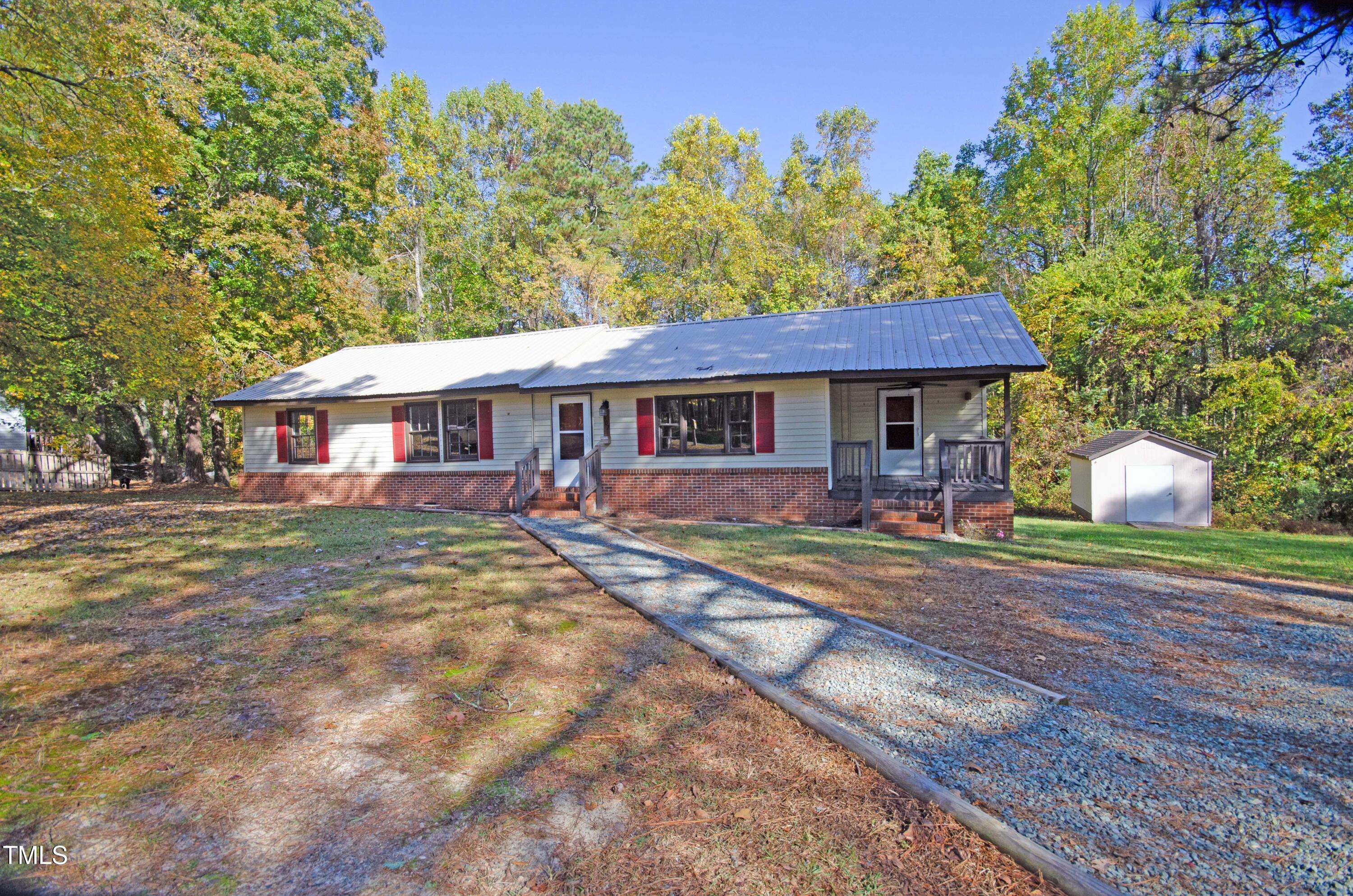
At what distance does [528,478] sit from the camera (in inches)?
530

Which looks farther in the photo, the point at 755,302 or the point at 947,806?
the point at 755,302

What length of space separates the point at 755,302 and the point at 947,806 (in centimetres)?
2739

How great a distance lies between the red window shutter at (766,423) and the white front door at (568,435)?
3.74 m

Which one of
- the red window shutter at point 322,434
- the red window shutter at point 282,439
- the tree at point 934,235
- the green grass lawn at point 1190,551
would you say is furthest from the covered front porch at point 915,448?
the red window shutter at point 282,439

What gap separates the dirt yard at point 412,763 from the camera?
7.31 ft

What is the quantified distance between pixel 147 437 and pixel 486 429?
16536 millimetres

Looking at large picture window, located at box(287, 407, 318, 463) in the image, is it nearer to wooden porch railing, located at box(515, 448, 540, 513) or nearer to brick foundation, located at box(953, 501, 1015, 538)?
wooden porch railing, located at box(515, 448, 540, 513)

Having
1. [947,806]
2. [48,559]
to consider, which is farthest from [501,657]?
[48,559]

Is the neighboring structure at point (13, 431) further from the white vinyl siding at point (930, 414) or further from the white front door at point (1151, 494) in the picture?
the white front door at point (1151, 494)

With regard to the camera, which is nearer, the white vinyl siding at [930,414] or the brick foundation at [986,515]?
the brick foundation at [986,515]

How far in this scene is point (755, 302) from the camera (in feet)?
94.0

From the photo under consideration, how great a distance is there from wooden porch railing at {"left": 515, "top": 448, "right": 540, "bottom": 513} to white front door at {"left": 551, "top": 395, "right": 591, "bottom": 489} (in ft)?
1.33

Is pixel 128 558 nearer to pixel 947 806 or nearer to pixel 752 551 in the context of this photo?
pixel 752 551

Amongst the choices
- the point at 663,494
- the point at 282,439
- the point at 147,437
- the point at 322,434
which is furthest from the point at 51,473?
the point at 663,494
